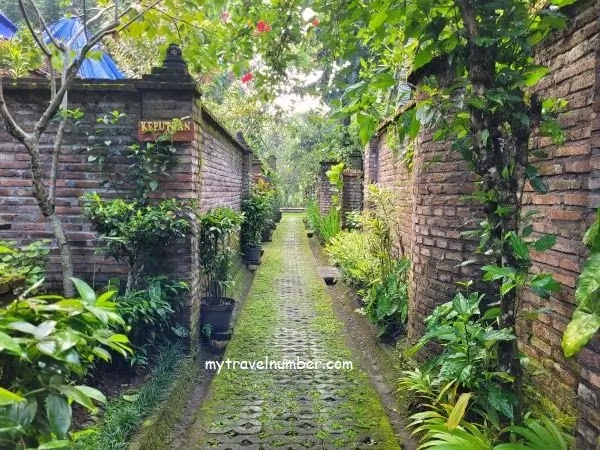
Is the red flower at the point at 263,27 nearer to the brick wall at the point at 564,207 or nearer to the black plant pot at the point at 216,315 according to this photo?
the brick wall at the point at 564,207

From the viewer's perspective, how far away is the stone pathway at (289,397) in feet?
10.2

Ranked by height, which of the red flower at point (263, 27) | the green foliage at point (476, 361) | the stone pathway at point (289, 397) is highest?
the red flower at point (263, 27)

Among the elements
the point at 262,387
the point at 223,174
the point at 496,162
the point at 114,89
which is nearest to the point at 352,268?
the point at 223,174

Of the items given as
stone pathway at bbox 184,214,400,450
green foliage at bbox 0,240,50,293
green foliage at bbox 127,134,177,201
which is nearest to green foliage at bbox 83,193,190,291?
green foliage at bbox 127,134,177,201

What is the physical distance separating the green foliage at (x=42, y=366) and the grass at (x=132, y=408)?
1066mm

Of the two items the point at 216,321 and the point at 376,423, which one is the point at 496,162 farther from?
the point at 216,321

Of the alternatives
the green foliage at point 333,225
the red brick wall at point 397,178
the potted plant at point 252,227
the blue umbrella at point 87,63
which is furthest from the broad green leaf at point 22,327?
the green foliage at point 333,225

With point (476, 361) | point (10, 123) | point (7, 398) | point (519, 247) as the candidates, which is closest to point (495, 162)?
point (519, 247)

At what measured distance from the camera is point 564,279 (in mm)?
2453

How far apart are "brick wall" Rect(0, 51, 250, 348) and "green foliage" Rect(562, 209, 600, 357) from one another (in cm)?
335

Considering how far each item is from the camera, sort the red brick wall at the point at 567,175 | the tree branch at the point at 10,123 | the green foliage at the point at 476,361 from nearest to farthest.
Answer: the green foliage at the point at 476,361 < the red brick wall at the point at 567,175 < the tree branch at the point at 10,123

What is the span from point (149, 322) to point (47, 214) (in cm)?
121

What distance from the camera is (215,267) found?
16.2 ft

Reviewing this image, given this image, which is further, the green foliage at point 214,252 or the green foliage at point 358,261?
the green foliage at point 358,261
